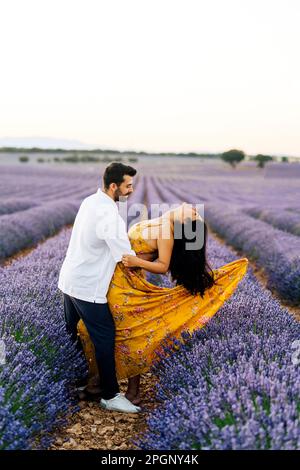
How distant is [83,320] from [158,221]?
2.19ft

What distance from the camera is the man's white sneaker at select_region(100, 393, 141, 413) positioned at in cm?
267

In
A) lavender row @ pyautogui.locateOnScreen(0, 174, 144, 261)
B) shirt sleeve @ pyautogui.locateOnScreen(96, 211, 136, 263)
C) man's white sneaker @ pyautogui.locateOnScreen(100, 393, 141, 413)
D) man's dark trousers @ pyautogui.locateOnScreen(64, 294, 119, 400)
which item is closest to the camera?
shirt sleeve @ pyautogui.locateOnScreen(96, 211, 136, 263)

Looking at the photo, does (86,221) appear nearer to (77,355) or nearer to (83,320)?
(83,320)

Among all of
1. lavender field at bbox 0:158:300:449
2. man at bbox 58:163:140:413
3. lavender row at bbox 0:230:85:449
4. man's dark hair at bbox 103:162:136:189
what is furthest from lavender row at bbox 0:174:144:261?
man's dark hair at bbox 103:162:136:189

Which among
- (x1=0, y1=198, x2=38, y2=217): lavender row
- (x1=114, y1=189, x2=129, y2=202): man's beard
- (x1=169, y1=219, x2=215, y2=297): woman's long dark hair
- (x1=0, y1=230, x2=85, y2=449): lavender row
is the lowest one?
(x1=0, y1=198, x2=38, y2=217): lavender row

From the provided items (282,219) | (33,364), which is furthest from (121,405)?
(282,219)

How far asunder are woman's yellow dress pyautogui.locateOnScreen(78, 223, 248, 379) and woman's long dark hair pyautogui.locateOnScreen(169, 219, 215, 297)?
0.06 metres

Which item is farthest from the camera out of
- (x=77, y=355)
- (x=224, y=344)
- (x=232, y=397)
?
(x=77, y=355)

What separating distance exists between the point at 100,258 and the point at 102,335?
1.33 feet

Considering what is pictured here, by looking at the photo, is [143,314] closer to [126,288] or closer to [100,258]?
[126,288]

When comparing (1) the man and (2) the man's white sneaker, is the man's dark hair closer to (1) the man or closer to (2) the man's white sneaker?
(1) the man

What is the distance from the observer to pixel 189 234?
8.83 feet

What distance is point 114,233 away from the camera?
7.92ft

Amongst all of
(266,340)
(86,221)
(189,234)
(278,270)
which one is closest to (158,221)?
(189,234)
